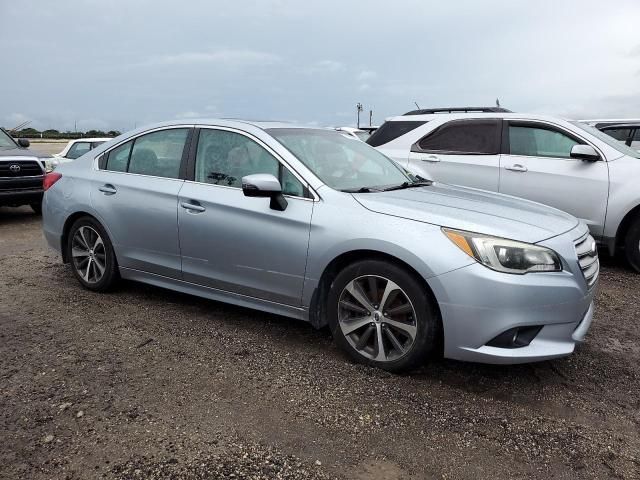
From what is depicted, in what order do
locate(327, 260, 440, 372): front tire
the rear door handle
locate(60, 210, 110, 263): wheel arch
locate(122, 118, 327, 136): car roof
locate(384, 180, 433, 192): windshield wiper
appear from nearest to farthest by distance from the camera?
1. locate(327, 260, 440, 372): front tire
2. locate(384, 180, 433, 192): windshield wiper
3. locate(122, 118, 327, 136): car roof
4. locate(60, 210, 110, 263): wheel arch
5. the rear door handle

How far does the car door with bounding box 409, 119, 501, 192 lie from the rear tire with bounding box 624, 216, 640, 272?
59.7 inches

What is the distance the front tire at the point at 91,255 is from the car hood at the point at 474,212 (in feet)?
8.04

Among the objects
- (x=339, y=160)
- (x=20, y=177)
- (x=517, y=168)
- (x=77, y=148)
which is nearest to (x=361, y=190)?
(x=339, y=160)

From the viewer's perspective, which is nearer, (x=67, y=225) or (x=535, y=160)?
(x=67, y=225)

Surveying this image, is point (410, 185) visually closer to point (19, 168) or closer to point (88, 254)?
point (88, 254)

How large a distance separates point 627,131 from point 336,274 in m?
9.87

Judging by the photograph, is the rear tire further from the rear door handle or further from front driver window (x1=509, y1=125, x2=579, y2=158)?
the rear door handle

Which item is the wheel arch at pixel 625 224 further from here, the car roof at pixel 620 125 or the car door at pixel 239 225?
the car roof at pixel 620 125

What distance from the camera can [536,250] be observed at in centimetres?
320

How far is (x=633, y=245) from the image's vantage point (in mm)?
6059

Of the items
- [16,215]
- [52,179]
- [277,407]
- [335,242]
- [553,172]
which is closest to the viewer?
[277,407]

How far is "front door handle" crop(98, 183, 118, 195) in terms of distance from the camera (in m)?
4.82

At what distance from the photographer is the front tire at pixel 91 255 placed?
194 inches

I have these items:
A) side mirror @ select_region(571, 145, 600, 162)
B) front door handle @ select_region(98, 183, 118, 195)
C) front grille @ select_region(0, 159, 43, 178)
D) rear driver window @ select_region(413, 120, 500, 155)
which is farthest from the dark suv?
side mirror @ select_region(571, 145, 600, 162)
